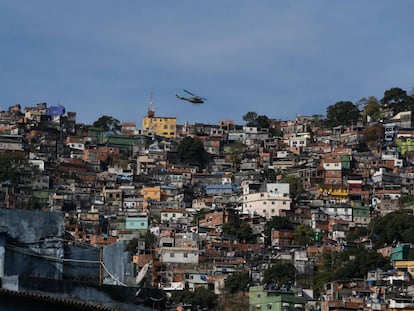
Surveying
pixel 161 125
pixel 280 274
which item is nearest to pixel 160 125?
pixel 161 125

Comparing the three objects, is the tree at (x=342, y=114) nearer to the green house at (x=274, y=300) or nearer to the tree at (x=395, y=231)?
the tree at (x=395, y=231)

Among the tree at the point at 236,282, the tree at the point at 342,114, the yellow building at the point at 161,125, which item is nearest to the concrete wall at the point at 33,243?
the tree at the point at 236,282

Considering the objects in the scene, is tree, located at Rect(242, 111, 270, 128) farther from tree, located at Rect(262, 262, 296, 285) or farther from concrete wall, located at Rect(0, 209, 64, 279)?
concrete wall, located at Rect(0, 209, 64, 279)

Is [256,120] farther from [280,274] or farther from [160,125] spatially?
[280,274]

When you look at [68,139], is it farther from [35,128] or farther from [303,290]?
[303,290]

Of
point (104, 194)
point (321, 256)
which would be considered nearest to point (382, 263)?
point (321, 256)

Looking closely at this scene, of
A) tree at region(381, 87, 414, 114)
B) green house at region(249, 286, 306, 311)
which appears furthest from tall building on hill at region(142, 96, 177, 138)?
green house at region(249, 286, 306, 311)
